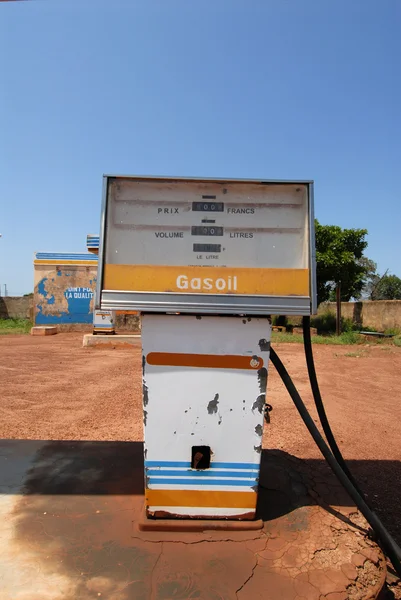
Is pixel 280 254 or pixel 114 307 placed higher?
pixel 280 254

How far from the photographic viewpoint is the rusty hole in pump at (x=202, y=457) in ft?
6.93

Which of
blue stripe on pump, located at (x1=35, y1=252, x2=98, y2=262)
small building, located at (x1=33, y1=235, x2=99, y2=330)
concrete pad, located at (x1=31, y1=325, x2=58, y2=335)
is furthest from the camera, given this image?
blue stripe on pump, located at (x1=35, y1=252, x2=98, y2=262)

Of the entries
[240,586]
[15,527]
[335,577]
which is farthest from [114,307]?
[335,577]

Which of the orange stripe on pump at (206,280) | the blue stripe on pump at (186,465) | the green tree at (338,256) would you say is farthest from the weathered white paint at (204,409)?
the green tree at (338,256)

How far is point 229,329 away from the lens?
209 cm

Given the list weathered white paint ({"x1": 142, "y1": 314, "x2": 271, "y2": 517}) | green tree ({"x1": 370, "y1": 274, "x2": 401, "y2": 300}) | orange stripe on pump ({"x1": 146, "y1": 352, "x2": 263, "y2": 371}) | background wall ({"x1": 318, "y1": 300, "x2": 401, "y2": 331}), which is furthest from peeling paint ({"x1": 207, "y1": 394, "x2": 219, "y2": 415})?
green tree ({"x1": 370, "y1": 274, "x2": 401, "y2": 300})

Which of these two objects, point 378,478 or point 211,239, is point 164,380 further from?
point 378,478

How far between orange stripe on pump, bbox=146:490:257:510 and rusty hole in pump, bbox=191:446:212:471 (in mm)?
145

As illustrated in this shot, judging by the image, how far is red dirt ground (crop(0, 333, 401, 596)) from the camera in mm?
3973

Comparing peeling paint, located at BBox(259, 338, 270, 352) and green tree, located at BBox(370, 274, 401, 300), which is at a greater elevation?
green tree, located at BBox(370, 274, 401, 300)

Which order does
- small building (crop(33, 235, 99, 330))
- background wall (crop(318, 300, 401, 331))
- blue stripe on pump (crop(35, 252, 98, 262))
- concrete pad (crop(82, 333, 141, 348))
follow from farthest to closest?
blue stripe on pump (crop(35, 252, 98, 262)) < small building (crop(33, 235, 99, 330)) < background wall (crop(318, 300, 401, 331)) < concrete pad (crop(82, 333, 141, 348))

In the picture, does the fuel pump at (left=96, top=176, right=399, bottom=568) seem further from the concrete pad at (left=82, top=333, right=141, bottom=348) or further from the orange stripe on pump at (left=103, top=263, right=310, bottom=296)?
the concrete pad at (left=82, top=333, right=141, bottom=348)

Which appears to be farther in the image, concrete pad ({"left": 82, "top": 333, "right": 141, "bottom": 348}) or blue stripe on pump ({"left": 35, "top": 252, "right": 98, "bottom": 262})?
blue stripe on pump ({"left": 35, "top": 252, "right": 98, "bottom": 262})

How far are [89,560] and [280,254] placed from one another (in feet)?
5.80
